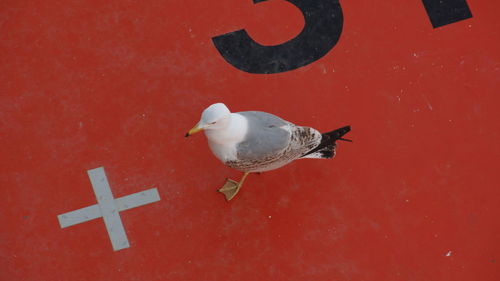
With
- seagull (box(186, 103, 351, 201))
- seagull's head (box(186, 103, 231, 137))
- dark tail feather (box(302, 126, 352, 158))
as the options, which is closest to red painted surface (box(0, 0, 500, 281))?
dark tail feather (box(302, 126, 352, 158))

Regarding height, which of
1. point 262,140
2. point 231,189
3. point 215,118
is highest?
point 215,118

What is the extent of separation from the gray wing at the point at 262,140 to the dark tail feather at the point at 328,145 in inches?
12.1

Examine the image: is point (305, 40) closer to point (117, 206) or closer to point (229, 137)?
point (229, 137)

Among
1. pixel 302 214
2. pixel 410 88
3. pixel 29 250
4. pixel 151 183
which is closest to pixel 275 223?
pixel 302 214

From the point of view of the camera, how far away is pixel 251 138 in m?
2.23

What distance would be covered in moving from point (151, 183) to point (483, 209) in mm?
2367

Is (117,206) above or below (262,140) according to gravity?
below

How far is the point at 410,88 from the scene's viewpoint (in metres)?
3.03

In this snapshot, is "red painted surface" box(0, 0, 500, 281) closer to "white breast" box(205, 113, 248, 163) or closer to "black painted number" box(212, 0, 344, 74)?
"black painted number" box(212, 0, 344, 74)

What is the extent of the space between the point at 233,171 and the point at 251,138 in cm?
69

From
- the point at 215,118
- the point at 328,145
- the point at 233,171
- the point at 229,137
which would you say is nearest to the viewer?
the point at 215,118

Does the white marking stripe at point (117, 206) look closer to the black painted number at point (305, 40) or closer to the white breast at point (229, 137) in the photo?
the white breast at point (229, 137)

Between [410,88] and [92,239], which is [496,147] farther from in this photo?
[92,239]

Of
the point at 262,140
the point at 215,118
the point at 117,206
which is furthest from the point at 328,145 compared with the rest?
the point at 117,206
